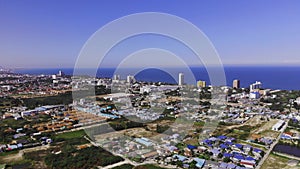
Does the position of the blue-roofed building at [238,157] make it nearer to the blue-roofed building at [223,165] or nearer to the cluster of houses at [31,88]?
the blue-roofed building at [223,165]

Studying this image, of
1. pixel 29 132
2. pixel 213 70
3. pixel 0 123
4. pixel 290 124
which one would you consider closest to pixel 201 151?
pixel 213 70

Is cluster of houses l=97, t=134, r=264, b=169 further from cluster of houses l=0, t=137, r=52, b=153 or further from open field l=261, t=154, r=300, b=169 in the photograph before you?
cluster of houses l=0, t=137, r=52, b=153

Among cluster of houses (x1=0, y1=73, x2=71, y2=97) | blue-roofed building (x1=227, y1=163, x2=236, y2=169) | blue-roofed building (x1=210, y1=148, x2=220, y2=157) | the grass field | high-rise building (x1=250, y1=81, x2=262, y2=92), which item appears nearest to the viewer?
blue-roofed building (x1=227, y1=163, x2=236, y2=169)

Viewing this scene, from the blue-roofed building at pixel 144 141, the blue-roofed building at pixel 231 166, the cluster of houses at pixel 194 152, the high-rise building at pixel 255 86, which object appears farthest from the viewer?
the high-rise building at pixel 255 86

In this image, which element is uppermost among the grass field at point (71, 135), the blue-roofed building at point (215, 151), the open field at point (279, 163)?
the grass field at point (71, 135)

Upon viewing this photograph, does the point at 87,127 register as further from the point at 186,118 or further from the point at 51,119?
the point at 186,118

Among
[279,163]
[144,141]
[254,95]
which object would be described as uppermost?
[254,95]

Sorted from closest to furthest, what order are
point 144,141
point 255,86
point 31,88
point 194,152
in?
1. point 194,152
2. point 144,141
3. point 255,86
4. point 31,88

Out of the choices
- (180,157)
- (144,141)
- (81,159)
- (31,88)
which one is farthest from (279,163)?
(31,88)

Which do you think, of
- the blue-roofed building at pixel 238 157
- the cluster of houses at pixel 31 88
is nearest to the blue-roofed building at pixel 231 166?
the blue-roofed building at pixel 238 157

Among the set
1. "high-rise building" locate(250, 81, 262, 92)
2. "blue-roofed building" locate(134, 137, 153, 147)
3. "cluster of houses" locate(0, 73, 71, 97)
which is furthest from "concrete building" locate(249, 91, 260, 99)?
"cluster of houses" locate(0, 73, 71, 97)

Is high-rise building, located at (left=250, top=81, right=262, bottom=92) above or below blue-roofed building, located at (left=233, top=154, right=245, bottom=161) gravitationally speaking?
above

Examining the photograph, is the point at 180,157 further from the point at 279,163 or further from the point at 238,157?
the point at 279,163
